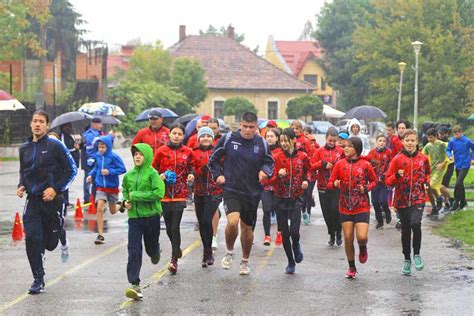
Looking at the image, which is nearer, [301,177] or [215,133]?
[301,177]

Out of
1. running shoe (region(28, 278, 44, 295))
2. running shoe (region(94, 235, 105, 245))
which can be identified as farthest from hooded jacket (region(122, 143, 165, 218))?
running shoe (region(94, 235, 105, 245))

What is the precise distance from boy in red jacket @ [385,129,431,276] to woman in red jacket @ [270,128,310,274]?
1060 mm

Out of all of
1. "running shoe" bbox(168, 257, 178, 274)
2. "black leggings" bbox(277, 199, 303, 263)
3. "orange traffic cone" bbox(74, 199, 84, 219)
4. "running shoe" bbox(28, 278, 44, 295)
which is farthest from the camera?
"orange traffic cone" bbox(74, 199, 84, 219)

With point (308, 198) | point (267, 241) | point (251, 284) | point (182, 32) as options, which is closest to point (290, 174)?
point (251, 284)

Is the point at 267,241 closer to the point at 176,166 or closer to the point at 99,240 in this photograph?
the point at 99,240

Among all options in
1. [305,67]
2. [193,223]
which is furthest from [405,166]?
[305,67]

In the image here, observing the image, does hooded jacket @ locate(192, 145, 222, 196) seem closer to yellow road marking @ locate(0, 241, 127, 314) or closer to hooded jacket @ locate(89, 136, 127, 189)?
yellow road marking @ locate(0, 241, 127, 314)

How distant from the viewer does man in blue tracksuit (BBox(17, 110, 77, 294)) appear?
11.0 meters

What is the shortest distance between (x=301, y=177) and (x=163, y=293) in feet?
9.48

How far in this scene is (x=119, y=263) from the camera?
13.5 m

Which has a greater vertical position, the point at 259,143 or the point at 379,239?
the point at 259,143

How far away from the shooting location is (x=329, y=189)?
1573 centimetres

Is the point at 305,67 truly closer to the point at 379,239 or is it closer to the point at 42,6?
the point at 42,6

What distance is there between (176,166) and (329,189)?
361 cm
